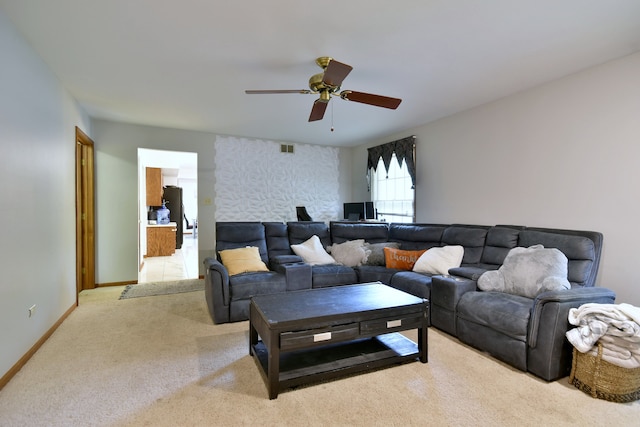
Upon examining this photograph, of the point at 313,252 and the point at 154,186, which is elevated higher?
the point at 154,186

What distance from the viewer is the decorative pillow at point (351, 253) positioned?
4091 millimetres

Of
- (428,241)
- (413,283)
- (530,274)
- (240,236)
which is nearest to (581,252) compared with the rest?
(530,274)

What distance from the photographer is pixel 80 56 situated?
8.54ft

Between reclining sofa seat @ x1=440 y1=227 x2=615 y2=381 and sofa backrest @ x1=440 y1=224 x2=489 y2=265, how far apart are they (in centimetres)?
41

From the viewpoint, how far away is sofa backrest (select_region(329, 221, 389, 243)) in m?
4.58

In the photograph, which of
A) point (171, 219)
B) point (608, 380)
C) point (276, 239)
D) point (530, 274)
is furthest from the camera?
point (171, 219)

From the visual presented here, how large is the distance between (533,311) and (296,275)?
88.9 inches

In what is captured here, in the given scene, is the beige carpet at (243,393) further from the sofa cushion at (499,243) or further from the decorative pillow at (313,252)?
the decorative pillow at (313,252)

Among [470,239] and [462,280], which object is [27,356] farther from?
[470,239]

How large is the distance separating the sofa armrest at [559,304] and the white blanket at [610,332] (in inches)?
2.3

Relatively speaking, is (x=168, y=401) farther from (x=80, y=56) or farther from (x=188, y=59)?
(x=80, y=56)

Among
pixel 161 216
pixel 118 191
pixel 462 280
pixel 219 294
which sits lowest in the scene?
pixel 219 294

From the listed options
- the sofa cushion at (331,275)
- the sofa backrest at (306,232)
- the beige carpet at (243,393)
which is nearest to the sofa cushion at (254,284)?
the sofa cushion at (331,275)

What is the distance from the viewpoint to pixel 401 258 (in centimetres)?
380
